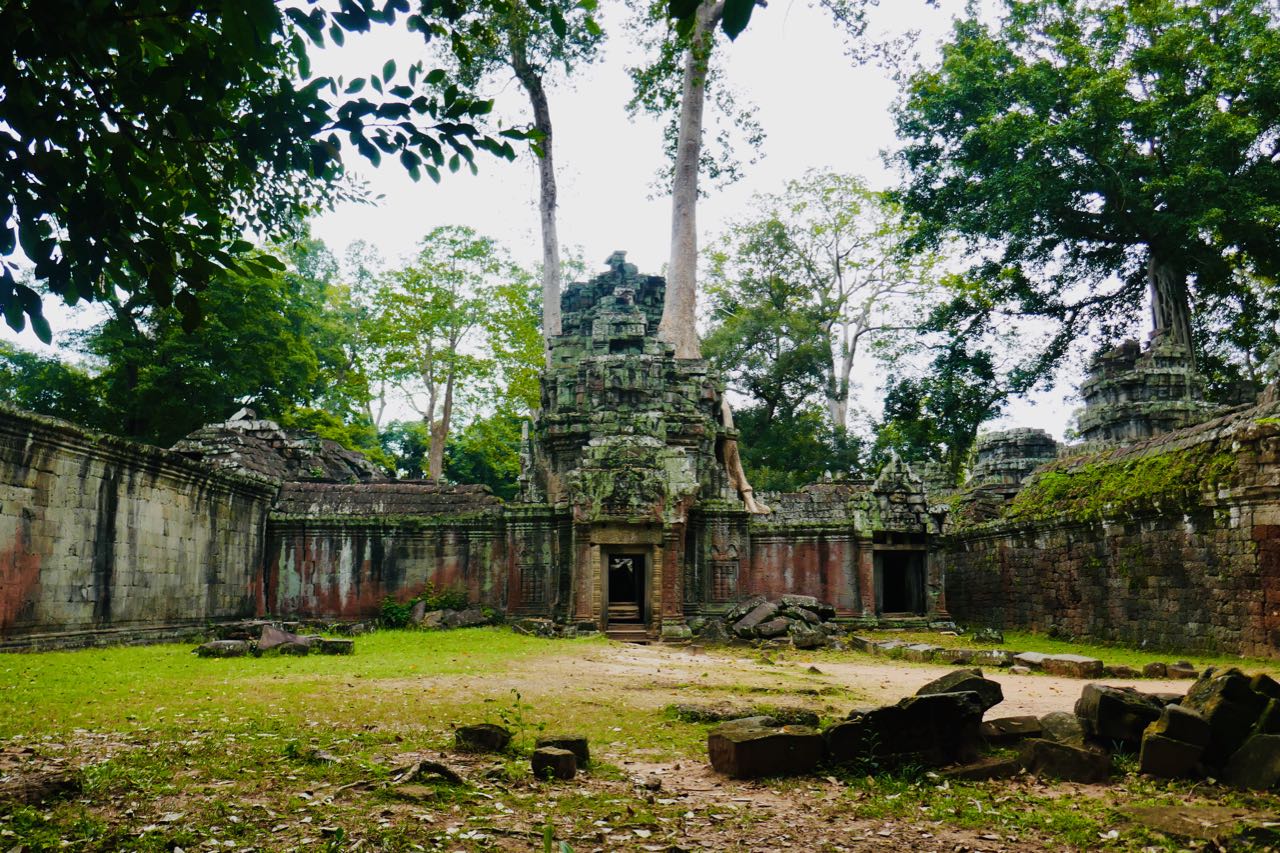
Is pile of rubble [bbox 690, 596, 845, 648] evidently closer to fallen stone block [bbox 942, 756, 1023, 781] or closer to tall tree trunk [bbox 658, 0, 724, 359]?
fallen stone block [bbox 942, 756, 1023, 781]

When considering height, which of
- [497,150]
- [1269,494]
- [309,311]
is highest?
[309,311]

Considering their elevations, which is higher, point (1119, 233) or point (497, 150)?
point (1119, 233)

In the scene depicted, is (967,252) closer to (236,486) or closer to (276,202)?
(236,486)

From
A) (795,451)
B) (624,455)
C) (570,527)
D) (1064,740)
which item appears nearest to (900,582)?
(624,455)

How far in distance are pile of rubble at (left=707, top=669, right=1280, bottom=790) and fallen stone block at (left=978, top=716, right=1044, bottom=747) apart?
13 cm

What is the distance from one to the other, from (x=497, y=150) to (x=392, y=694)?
5.47 meters

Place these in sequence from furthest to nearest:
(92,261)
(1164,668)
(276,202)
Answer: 1. (1164,668)
2. (276,202)
3. (92,261)

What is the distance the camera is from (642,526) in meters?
17.6

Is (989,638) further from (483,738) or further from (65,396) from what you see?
(65,396)

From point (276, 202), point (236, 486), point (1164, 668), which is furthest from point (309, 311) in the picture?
point (1164, 668)

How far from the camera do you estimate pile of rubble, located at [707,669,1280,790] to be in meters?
5.36

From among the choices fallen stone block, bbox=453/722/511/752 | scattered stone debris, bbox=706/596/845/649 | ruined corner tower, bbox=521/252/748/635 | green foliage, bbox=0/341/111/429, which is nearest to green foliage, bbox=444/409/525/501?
ruined corner tower, bbox=521/252/748/635

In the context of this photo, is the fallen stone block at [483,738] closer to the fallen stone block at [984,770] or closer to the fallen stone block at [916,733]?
the fallen stone block at [916,733]

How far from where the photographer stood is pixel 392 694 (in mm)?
8375
